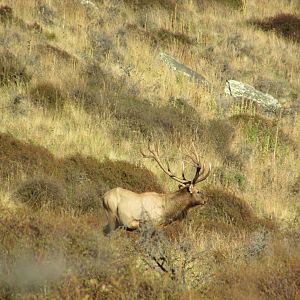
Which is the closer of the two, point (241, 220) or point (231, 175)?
point (241, 220)

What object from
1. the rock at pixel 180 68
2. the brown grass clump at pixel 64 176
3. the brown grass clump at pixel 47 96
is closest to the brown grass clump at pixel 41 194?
the brown grass clump at pixel 64 176

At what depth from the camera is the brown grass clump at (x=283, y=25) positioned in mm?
23356

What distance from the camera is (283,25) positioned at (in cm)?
2375

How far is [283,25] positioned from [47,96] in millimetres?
11742

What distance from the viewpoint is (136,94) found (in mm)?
15594

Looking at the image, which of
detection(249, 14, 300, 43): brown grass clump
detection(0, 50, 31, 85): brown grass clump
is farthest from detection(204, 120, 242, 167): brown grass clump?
detection(249, 14, 300, 43): brown grass clump

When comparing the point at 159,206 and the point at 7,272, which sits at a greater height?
the point at 7,272

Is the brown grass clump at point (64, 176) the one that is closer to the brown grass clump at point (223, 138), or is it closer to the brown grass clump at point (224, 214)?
the brown grass clump at point (224, 214)

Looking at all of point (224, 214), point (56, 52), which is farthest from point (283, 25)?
point (224, 214)

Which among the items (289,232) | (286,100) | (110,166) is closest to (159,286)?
(289,232)

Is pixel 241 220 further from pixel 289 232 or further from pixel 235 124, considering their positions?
pixel 235 124

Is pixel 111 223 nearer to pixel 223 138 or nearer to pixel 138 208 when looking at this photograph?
pixel 138 208

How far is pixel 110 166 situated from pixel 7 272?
5738 mm

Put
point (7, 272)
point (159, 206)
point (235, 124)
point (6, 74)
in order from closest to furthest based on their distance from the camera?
point (7, 272) → point (159, 206) → point (6, 74) → point (235, 124)
